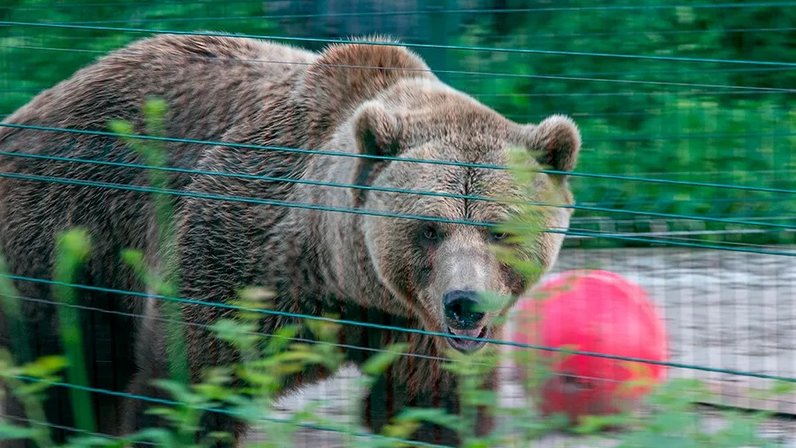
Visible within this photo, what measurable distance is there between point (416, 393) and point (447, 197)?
2.87 ft

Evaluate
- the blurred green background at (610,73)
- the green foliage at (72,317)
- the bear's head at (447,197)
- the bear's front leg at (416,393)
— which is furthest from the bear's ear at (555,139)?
the green foliage at (72,317)

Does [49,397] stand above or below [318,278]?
below

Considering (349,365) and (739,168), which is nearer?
(349,365)

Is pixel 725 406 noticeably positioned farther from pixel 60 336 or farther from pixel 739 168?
pixel 60 336

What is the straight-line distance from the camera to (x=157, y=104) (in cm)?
Result: 332

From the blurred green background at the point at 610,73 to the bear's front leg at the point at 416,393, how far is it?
127 centimetres

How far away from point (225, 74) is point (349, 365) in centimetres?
138

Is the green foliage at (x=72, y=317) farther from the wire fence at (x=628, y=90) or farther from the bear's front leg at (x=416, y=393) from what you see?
the bear's front leg at (x=416, y=393)

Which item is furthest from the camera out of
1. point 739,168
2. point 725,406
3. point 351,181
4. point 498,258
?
point 739,168

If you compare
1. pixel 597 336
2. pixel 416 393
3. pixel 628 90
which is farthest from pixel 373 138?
pixel 628 90

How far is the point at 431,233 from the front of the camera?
412cm

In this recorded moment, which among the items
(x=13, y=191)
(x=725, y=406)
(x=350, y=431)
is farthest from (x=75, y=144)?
(x=725, y=406)

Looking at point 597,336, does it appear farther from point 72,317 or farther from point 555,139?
point 72,317

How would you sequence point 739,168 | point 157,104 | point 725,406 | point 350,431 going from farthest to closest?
point 739,168 < point 725,406 < point 157,104 < point 350,431
